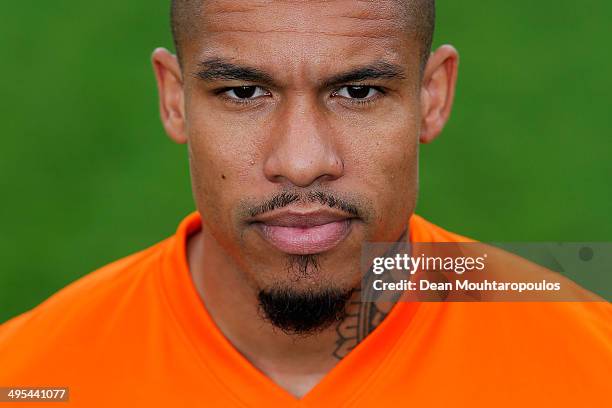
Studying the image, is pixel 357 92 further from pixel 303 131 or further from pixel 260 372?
pixel 260 372

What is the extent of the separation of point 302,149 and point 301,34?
1.35ft

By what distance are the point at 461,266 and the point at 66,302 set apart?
5.39 feet

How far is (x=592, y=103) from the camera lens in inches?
352

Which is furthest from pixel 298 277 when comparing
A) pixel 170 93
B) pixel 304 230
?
pixel 170 93

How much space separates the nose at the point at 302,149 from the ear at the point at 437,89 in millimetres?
659

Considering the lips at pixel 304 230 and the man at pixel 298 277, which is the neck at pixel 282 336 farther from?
the lips at pixel 304 230

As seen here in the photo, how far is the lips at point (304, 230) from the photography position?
3664 millimetres

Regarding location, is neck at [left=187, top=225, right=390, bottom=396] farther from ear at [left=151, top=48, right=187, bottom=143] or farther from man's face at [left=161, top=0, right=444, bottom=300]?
ear at [left=151, top=48, right=187, bottom=143]

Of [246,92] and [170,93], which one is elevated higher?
[170,93]

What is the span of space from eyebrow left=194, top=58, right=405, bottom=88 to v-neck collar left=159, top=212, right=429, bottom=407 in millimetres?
894

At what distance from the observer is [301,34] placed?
3.64 metres

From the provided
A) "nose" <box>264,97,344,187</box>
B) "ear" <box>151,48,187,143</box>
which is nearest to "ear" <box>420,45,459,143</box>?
"nose" <box>264,97,344,187</box>

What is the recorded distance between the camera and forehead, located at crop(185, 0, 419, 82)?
3.65m

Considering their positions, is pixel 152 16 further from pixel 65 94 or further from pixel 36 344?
pixel 36 344
